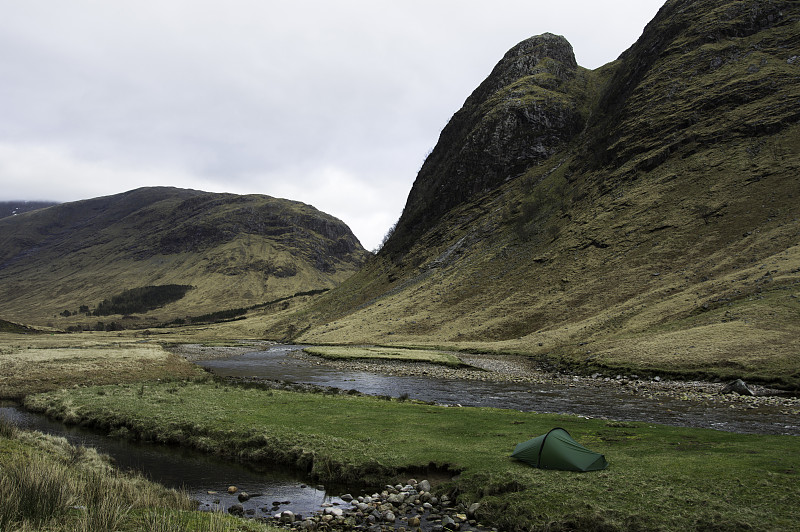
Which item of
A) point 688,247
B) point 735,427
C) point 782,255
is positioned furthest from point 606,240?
point 735,427

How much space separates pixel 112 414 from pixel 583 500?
29802 millimetres

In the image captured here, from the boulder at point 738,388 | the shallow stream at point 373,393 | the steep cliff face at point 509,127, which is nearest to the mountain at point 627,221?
the steep cliff face at point 509,127

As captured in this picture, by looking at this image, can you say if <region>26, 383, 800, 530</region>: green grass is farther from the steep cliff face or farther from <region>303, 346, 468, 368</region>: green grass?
the steep cliff face

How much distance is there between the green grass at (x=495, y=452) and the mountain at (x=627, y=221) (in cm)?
2422

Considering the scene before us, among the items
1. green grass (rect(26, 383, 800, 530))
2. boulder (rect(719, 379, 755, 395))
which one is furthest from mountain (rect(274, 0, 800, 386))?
green grass (rect(26, 383, 800, 530))

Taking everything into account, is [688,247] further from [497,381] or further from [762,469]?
[762,469]

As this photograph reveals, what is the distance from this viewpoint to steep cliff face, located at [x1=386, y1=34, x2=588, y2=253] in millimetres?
152375

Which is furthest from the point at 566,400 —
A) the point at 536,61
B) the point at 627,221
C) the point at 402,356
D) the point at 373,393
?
the point at 536,61

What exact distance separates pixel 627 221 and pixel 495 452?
88666mm

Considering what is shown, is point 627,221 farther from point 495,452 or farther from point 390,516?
point 390,516

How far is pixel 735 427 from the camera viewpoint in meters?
24.0

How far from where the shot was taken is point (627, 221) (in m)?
93.0

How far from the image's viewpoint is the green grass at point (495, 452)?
1280 centimetres

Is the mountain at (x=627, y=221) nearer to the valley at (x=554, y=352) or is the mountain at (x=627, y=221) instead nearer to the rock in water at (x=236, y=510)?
the valley at (x=554, y=352)
